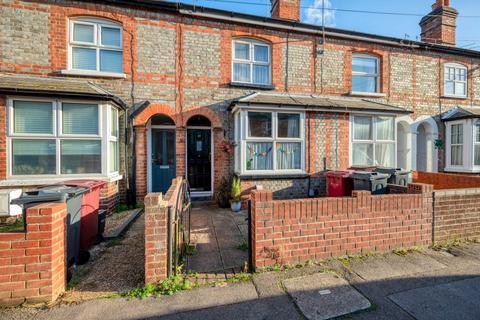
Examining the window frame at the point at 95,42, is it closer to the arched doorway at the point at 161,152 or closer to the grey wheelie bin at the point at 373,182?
the arched doorway at the point at 161,152

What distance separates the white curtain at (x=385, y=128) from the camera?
7.85 metres

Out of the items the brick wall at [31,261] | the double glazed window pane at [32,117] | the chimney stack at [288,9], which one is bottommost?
the brick wall at [31,261]

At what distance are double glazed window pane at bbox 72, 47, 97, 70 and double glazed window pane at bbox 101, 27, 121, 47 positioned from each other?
0.43 m

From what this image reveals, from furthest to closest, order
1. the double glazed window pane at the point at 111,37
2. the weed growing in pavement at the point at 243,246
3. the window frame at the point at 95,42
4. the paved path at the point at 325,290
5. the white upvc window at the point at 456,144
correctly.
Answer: the white upvc window at the point at 456,144 < the double glazed window pane at the point at 111,37 < the window frame at the point at 95,42 < the weed growing in pavement at the point at 243,246 < the paved path at the point at 325,290

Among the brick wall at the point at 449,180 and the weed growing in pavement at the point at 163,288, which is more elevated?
the brick wall at the point at 449,180

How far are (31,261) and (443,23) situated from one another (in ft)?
50.8

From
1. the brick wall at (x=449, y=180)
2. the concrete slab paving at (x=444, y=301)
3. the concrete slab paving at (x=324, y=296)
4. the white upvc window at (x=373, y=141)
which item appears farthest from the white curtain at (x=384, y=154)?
the concrete slab paving at (x=324, y=296)

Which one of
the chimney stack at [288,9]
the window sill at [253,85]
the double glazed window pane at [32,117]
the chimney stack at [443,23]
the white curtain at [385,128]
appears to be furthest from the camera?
the chimney stack at [443,23]

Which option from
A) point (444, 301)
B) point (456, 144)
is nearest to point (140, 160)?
point (444, 301)

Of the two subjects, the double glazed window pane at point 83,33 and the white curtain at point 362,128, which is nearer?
the double glazed window pane at point 83,33

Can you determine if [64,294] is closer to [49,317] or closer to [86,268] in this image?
[49,317]

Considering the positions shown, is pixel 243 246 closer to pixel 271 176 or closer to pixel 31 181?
pixel 271 176

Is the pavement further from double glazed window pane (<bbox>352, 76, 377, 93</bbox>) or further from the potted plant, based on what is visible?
double glazed window pane (<bbox>352, 76, 377, 93</bbox>)

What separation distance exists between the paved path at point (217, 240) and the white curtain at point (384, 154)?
5.23 m
